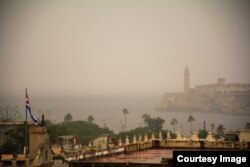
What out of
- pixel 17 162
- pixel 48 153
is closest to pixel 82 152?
pixel 48 153

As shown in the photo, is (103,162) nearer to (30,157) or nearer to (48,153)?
(48,153)

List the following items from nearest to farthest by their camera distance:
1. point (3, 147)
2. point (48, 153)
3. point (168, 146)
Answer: point (48, 153)
point (168, 146)
point (3, 147)

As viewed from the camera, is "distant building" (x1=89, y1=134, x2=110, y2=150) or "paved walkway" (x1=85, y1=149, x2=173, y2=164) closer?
"paved walkway" (x1=85, y1=149, x2=173, y2=164)

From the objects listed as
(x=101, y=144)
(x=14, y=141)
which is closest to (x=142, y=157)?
(x=101, y=144)

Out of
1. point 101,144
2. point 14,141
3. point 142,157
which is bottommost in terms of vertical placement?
point 14,141

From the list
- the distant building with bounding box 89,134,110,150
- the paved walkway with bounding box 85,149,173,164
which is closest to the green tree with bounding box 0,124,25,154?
the distant building with bounding box 89,134,110,150

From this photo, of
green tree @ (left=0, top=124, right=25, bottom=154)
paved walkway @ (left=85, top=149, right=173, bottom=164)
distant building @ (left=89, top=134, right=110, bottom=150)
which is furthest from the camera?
green tree @ (left=0, top=124, right=25, bottom=154)

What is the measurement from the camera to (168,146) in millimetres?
67688

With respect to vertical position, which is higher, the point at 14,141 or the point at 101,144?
the point at 101,144

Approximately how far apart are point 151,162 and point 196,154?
26.4 feet

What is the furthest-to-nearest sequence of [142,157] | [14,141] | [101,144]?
[14,141] < [101,144] < [142,157]

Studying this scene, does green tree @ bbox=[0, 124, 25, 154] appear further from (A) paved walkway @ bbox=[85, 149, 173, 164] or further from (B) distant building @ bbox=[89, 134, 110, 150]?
(A) paved walkway @ bbox=[85, 149, 173, 164]

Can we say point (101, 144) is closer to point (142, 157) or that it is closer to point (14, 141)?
point (14, 141)

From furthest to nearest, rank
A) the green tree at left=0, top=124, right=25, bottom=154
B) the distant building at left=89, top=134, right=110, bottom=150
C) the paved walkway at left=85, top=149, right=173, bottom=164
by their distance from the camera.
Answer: the green tree at left=0, top=124, right=25, bottom=154
the distant building at left=89, top=134, right=110, bottom=150
the paved walkway at left=85, top=149, right=173, bottom=164
